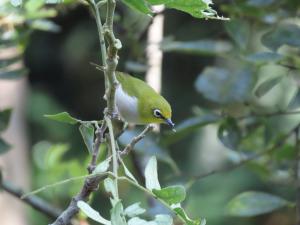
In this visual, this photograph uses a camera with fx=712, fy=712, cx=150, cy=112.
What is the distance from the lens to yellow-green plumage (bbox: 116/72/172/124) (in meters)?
1.31

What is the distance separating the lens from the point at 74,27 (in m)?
5.50

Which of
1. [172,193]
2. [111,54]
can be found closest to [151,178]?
[172,193]

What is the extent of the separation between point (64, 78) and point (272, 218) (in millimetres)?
2347

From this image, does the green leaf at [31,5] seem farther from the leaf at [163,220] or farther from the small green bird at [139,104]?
the leaf at [163,220]

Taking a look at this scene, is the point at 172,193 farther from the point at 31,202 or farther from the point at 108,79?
the point at 31,202

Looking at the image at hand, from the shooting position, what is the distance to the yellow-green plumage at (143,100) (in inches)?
51.4

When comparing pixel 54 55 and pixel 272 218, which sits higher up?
pixel 54 55

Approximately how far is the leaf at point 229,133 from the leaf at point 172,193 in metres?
0.74

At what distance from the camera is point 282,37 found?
1374mm

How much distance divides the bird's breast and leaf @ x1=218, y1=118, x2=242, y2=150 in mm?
239

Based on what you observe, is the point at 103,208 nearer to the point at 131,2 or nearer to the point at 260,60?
the point at 260,60

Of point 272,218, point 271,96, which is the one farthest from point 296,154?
point 272,218

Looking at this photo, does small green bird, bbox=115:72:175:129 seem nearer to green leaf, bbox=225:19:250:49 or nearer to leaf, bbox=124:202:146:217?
green leaf, bbox=225:19:250:49

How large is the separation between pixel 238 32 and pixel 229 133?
0.21 meters
